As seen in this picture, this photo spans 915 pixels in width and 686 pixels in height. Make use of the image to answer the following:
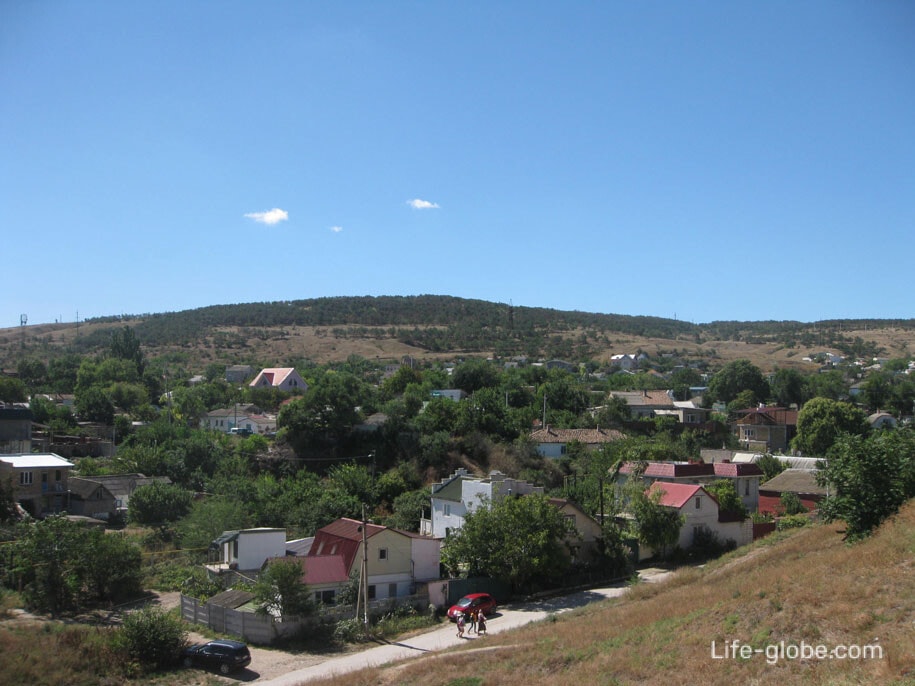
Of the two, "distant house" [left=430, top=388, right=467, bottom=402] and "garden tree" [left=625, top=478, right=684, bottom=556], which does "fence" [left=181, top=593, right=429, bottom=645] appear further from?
"distant house" [left=430, top=388, right=467, bottom=402]

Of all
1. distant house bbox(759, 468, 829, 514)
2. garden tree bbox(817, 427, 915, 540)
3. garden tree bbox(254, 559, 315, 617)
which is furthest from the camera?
distant house bbox(759, 468, 829, 514)

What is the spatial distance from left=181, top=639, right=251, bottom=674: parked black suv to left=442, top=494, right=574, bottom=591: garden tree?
11.3m

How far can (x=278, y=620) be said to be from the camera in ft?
93.4

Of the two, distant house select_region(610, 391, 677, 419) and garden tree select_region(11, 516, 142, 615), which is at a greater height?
distant house select_region(610, 391, 677, 419)

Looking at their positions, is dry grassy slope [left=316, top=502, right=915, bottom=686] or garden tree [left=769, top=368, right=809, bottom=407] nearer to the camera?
dry grassy slope [left=316, top=502, right=915, bottom=686]

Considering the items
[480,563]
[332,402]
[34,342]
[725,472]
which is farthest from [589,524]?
[34,342]

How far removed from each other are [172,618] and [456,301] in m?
174

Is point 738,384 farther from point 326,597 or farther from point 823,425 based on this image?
point 326,597

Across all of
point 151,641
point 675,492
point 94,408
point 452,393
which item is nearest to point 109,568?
point 151,641

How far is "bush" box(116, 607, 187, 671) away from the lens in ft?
82.8

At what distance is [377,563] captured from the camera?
3234 centimetres

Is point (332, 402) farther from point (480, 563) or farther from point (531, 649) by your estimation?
point (531, 649)

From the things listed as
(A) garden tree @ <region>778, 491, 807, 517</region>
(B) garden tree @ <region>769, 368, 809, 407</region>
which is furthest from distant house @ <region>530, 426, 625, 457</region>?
(B) garden tree @ <region>769, 368, 809, 407</region>

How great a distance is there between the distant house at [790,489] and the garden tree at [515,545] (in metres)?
20.5
